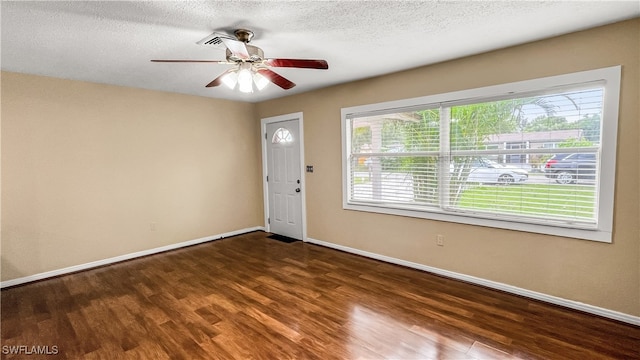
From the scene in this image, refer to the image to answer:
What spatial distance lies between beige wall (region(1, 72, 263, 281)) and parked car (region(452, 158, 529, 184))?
3.79 m

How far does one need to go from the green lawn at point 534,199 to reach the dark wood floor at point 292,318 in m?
0.85

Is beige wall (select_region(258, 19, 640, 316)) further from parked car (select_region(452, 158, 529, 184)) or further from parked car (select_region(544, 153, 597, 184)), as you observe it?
parked car (select_region(452, 158, 529, 184))

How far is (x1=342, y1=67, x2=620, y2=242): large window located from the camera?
2.50 m

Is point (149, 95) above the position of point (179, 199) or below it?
above

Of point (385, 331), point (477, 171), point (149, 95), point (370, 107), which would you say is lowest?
point (385, 331)

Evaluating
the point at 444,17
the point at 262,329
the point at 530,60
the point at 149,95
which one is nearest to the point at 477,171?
the point at 530,60

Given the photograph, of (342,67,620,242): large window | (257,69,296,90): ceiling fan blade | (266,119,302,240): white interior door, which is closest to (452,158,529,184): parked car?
(342,67,620,242): large window

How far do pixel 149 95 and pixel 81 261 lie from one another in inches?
92.6

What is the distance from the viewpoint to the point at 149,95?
429 centimetres

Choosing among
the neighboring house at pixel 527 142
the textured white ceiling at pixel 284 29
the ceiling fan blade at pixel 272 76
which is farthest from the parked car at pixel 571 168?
the ceiling fan blade at pixel 272 76

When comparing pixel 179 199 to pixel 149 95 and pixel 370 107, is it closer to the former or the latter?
pixel 149 95

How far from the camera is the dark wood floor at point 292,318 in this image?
7.13ft

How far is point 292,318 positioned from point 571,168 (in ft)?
8.98

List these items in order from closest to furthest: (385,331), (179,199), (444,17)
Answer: (444,17) → (385,331) → (179,199)
